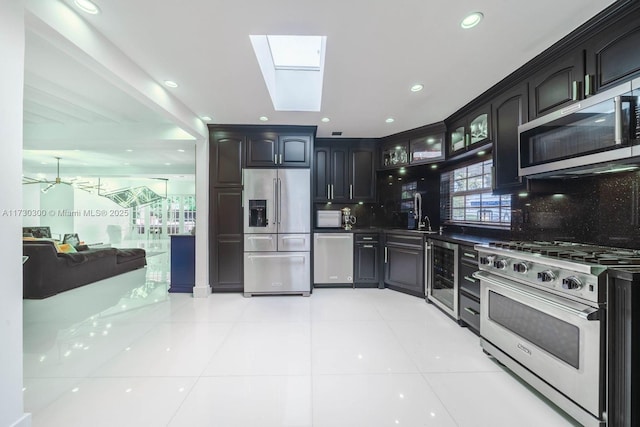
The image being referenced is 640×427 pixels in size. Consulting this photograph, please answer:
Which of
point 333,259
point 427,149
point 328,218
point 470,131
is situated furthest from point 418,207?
point 333,259

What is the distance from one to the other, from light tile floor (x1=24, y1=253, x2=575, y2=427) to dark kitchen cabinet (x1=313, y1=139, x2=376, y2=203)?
1896 mm

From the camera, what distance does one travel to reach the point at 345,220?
4.23 meters

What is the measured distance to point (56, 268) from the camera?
359 centimetres

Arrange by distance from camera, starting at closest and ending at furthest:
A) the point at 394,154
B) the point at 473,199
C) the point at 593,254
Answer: the point at 593,254
the point at 473,199
the point at 394,154

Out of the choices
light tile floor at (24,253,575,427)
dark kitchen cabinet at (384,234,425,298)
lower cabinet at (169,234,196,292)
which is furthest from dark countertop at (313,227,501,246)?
lower cabinet at (169,234,196,292)

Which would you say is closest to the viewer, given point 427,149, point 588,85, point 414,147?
point 588,85

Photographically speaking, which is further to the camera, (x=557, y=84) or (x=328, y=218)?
(x=328, y=218)

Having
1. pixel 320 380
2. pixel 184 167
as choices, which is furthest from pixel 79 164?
pixel 320 380

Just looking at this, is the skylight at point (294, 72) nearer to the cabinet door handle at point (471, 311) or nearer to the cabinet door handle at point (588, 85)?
the cabinet door handle at point (588, 85)

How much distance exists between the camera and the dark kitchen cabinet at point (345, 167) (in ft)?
13.5

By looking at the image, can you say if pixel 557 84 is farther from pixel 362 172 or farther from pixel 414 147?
pixel 362 172

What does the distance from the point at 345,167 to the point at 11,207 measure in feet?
11.9

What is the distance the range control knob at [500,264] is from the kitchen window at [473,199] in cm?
104

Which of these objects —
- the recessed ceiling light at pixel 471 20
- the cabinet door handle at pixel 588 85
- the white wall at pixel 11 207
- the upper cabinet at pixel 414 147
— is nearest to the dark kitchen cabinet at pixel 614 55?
the cabinet door handle at pixel 588 85
